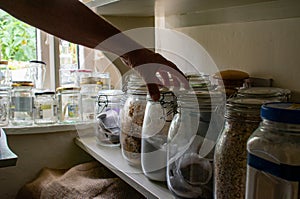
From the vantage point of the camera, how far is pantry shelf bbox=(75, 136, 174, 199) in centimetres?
71

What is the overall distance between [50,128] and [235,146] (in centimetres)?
79

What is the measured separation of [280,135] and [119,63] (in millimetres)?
743

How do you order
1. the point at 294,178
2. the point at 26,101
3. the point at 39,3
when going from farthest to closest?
1. the point at 26,101
2. the point at 39,3
3. the point at 294,178

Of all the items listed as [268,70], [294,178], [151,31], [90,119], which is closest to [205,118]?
[268,70]

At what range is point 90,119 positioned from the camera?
1.25 metres

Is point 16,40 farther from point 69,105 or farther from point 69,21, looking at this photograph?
point 69,21

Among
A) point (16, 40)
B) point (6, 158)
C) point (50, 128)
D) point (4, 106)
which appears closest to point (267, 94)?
point (6, 158)

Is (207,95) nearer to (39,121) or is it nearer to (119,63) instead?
(119,63)

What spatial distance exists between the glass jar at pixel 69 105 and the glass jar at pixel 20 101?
0.31 feet

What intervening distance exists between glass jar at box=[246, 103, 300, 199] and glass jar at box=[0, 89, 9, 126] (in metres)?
0.94

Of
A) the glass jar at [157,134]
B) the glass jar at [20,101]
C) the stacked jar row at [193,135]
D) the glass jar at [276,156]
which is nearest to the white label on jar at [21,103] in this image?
the glass jar at [20,101]

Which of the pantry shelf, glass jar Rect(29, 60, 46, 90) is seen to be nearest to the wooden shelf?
the pantry shelf

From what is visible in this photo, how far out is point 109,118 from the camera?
1090mm

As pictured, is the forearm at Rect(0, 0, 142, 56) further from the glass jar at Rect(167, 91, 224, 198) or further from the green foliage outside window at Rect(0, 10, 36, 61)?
the green foliage outside window at Rect(0, 10, 36, 61)
